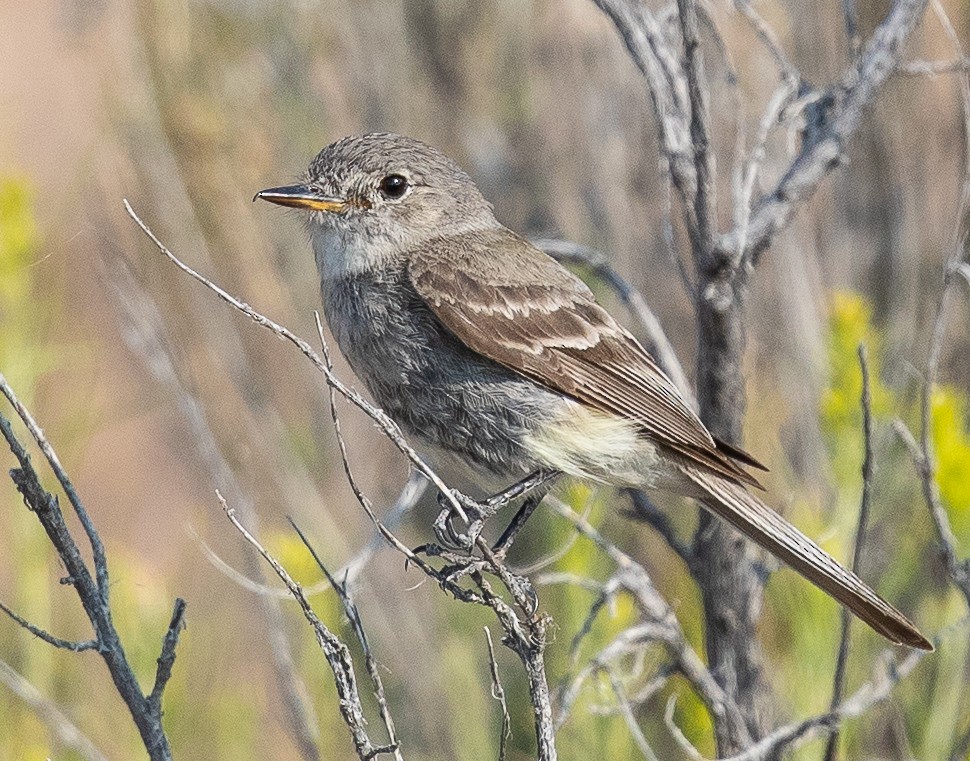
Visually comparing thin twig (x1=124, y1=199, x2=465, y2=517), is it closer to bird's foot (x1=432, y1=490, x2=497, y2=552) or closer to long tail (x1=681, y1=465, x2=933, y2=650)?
bird's foot (x1=432, y1=490, x2=497, y2=552)

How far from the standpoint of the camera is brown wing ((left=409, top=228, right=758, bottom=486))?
3156 millimetres

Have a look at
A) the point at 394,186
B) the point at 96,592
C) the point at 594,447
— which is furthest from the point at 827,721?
the point at 394,186

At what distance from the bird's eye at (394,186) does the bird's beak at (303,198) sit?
13 centimetres

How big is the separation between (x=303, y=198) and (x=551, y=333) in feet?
2.35

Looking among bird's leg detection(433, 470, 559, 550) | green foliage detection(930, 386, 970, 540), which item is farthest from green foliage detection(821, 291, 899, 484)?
bird's leg detection(433, 470, 559, 550)

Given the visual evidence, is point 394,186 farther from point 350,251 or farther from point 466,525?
point 466,525

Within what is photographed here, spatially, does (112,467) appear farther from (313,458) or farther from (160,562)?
(313,458)

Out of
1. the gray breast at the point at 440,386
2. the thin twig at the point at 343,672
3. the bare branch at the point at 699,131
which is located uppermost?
the bare branch at the point at 699,131

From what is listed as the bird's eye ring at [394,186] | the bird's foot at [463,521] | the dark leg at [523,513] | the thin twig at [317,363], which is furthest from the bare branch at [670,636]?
the bird's eye ring at [394,186]

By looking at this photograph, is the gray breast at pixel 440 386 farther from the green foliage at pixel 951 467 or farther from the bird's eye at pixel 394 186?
the green foliage at pixel 951 467

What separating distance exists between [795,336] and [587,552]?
4.53 ft

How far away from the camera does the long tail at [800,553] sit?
2.85 metres

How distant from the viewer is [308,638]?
3760mm

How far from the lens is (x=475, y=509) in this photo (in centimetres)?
263
